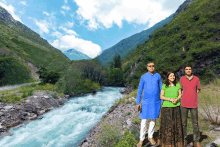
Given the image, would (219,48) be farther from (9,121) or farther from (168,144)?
(9,121)

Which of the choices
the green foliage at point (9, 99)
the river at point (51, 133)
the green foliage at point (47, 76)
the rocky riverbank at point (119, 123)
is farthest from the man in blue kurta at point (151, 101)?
the green foliage at point (47, 76)

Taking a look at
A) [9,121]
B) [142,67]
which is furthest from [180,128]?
[142,67]

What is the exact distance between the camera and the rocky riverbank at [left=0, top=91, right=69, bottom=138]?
9.41m

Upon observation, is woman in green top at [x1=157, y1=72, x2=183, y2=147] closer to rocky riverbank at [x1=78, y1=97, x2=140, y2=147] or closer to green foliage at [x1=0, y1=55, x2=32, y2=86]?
rocky riverbank at [x1=78, y1=97, x2=140, y2=147]

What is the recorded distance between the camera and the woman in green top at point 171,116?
2.97 meters

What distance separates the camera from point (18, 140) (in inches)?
306

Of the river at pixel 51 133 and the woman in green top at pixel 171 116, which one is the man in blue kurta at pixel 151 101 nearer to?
the woman in green top at pixel 171 116

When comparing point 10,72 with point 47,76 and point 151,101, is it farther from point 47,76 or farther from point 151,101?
point 151,101

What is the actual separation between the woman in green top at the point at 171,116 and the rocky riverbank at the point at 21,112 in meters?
11.2

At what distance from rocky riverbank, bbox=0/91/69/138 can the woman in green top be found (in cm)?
1116

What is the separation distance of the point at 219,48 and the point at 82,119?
22230 mm

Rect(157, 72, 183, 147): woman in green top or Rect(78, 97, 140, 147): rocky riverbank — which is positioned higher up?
Rect(157, 72, 183, 147): woman in green top

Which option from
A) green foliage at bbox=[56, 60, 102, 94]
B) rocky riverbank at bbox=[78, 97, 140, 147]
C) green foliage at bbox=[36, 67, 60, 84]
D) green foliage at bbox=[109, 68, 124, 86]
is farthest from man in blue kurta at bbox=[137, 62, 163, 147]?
green foliage at bbox=[109, 68, 124, 86]

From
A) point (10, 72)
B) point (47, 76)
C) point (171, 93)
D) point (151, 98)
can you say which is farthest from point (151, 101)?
point (10, 72)
